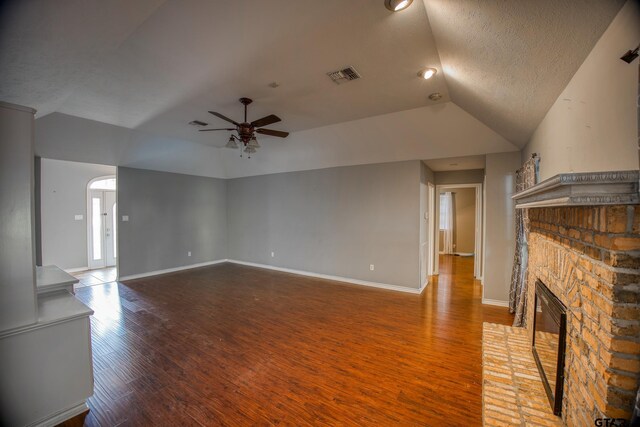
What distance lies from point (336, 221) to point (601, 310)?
4.65 metres

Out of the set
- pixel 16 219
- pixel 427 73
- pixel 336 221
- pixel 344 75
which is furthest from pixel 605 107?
pixel 336 221

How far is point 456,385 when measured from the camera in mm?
2203

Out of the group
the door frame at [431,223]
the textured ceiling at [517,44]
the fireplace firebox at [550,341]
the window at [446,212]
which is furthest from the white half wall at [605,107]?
the window at [446,212]

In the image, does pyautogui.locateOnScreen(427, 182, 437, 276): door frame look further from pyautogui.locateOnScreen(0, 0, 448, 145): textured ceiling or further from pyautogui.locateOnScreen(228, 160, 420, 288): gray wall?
pyautogui.locateOnScreen(0, 0, 448, 145): textured ceiling

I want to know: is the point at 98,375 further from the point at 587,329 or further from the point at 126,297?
the point at 587,329

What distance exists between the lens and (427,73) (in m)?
2.58

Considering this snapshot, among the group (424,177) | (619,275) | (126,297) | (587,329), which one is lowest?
(126,297)

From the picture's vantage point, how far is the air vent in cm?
258

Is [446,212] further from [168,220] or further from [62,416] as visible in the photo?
[62,416]

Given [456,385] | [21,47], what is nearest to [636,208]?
[456,385]

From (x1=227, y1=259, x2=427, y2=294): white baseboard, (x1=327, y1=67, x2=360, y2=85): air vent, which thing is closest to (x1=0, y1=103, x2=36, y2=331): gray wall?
(x1=327, y1=67, x2=360, y2=85): air vent

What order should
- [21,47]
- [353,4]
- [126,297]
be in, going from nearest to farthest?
[21,47]
[353,4]
[126,297]

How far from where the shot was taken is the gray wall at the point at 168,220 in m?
5.60

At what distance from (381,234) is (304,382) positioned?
3.30m
